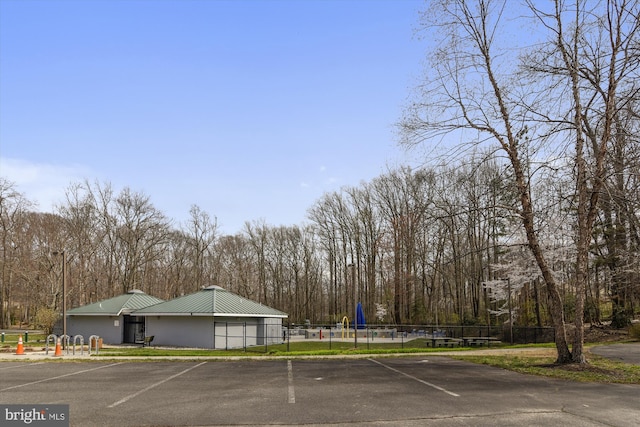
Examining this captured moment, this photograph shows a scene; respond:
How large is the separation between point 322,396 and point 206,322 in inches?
838

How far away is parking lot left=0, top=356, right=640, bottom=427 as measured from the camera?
28.2 feet

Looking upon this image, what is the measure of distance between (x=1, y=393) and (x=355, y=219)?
5057 cm

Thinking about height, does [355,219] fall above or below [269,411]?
above

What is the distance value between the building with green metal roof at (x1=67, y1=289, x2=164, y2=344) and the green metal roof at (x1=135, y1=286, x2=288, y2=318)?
7.28 ft

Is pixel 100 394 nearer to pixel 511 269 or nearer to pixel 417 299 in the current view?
pixel 511 269

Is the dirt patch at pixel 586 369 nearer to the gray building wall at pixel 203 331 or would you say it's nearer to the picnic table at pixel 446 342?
the picnic table at pixel 446 342

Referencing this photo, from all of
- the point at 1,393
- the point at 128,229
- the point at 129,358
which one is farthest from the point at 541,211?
the point at 128,229

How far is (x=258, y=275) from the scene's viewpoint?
70.2m

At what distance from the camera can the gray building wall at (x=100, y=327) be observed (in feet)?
115

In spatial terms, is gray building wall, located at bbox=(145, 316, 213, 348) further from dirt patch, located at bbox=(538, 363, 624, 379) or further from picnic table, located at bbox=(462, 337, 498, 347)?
dirt patch, located at bbox=(538, 363, 624, 379)

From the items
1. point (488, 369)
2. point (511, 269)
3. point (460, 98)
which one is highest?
point (460, 98)

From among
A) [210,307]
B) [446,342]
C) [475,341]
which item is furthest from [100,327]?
[475,341]

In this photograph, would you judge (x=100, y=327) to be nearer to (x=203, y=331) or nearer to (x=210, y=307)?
(x=203, y=331)

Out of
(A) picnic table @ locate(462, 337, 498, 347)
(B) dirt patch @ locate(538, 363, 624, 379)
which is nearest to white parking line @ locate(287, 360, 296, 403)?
(B) dirt patch @ locate(538, 363, 624, 379)
